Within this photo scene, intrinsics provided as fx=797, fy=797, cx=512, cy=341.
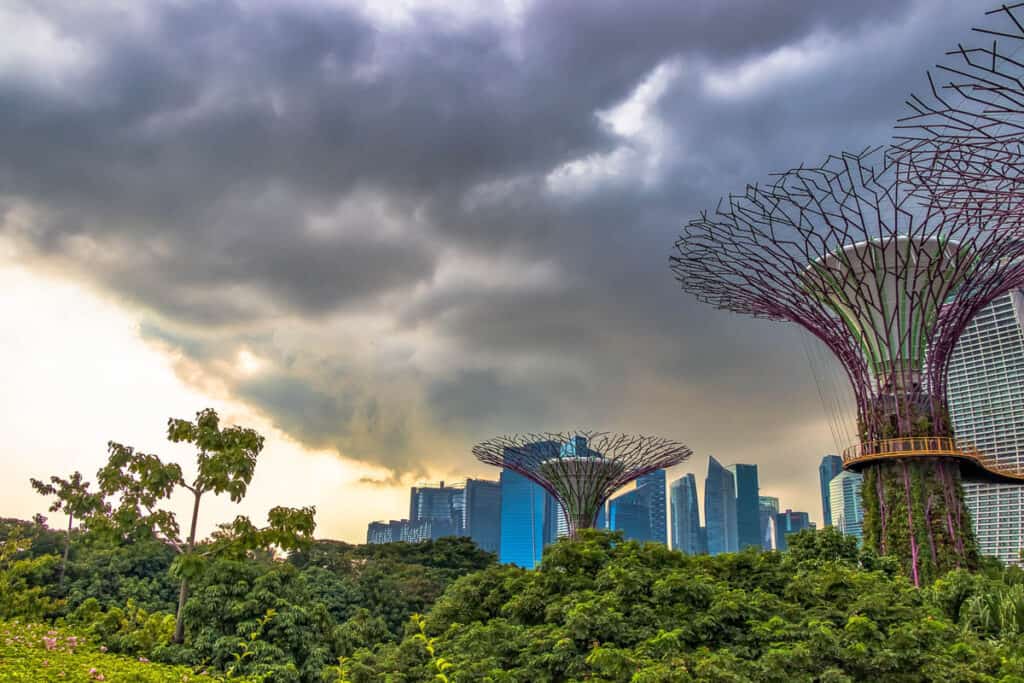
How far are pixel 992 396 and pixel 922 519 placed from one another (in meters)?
54.7

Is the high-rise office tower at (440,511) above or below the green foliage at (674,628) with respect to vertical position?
above

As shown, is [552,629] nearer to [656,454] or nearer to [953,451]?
[953,451]

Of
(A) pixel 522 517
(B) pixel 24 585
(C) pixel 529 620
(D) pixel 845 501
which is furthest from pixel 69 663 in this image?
(A) pixel 522 517

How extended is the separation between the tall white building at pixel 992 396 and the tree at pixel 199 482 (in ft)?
209

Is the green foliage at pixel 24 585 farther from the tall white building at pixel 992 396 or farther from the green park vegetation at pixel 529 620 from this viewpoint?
the tall white building at pixel 992 396

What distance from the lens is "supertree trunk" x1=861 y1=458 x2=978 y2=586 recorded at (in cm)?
2556

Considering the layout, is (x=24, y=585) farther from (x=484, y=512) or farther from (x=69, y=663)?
(x=484, y=512)

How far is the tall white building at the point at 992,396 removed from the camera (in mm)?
64000

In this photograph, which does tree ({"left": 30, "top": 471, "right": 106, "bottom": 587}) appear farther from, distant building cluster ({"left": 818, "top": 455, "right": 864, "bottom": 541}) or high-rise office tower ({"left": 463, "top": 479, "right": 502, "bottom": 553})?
high-rise office tower ({"left": 463, "top": 479, "right": 502, "bottom": 553})

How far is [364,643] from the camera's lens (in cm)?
1983

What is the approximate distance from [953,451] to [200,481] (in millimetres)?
23154

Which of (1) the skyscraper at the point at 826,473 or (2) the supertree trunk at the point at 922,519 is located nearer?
(2) the supertree trunk at the point at 922,519

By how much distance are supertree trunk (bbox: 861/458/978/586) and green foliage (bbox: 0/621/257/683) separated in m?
21.4

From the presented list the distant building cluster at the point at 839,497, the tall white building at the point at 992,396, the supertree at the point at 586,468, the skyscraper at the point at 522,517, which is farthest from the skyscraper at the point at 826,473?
the supertree at the point at 586,468
